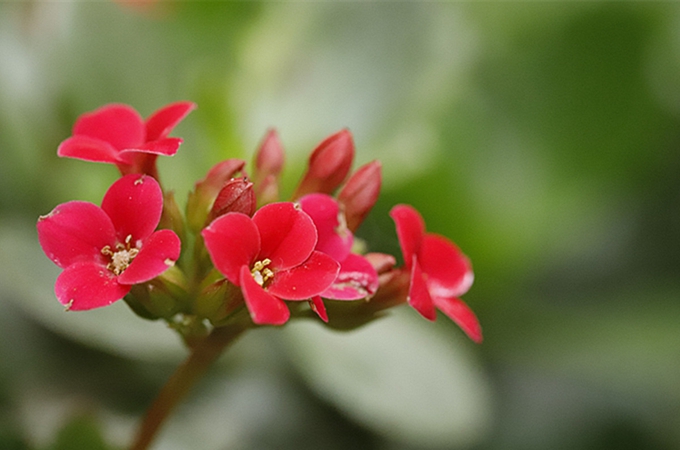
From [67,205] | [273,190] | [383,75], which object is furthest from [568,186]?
[67,205]

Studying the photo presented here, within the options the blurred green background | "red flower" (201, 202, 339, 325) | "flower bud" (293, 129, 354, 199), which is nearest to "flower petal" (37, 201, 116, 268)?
"red flower" (201, 202, 339, 325)

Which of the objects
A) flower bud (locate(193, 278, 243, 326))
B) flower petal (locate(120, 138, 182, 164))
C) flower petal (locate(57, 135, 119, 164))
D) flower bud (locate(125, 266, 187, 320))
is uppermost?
flower petal (locate(120, 138, 182, 164))

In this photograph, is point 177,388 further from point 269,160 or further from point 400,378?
point 400,378

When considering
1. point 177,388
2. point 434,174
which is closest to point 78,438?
point 177,388

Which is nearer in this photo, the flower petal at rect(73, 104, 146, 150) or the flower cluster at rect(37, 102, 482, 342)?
the flower cluster at rect(37, 102, 482, 342)

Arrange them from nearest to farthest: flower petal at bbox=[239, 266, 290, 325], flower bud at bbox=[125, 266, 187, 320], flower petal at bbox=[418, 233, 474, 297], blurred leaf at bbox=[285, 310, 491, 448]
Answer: flower petal at bbox=[239, 266, 290, 325]
flower bud at bbox=[125, 266, 187, 320]
flower petal at bbox=[418, 233, 474, 297]
blurred leaf at bbox=[285, 310, 491, 448]

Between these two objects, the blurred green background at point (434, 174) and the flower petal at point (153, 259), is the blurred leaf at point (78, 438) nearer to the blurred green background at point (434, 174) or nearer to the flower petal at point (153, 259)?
the blurred green background at point (434, 174)

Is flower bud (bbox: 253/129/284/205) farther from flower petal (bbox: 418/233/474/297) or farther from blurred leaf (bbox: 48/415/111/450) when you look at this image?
blurred leaf (bbox: 48/415/111/450)

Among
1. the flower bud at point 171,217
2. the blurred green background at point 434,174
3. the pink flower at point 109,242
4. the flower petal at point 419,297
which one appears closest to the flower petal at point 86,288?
the pink flower at point 109,242

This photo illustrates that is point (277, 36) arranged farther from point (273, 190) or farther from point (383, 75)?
point (273, 190)
